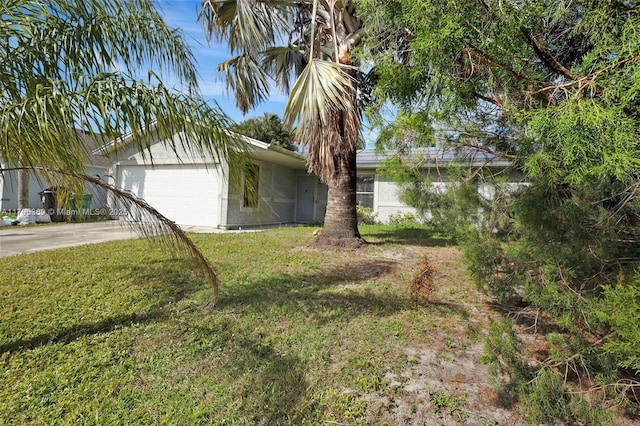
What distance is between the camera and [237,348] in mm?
3492

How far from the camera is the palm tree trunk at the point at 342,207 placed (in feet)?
27.5

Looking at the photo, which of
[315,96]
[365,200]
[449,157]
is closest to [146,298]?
[315,96]

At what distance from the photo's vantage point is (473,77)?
2311mm

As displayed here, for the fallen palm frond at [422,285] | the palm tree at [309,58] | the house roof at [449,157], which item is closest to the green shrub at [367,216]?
the palm tree at [309,58]

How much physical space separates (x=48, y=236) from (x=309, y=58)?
910 cm

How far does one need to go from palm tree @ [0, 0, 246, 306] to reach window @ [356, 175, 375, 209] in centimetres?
1338

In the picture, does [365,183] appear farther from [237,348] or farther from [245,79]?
[237,348]

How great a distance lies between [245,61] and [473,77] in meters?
8.40

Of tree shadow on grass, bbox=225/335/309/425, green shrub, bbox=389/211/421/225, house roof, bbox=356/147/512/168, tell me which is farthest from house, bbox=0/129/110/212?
green shrub, bbox=389/211/421/225

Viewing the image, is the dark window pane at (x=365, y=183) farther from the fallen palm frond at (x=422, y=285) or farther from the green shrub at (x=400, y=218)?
the fallen palm frond at (x=422, y=285)

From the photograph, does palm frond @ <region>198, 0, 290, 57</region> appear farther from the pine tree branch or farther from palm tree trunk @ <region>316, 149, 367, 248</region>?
the pine tree branch

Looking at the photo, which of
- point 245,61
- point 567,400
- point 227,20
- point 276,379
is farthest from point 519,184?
point 245,61

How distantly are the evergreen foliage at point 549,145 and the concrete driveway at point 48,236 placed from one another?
667 centimetres

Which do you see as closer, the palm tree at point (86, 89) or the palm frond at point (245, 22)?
the palm tree at point (86, 89)
